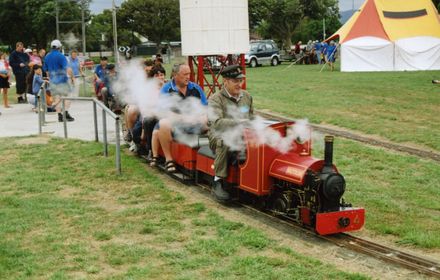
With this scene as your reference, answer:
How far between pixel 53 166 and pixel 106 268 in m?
4.87

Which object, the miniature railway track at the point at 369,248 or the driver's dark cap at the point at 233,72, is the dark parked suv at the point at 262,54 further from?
the miniature railway track at the point at 369,248

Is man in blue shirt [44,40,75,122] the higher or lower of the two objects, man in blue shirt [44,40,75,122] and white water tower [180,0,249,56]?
the lower

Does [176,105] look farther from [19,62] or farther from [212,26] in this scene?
[19,62]

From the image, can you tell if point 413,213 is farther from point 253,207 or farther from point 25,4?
point 25,4

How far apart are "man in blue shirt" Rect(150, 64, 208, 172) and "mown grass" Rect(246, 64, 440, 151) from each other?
15.9 feet

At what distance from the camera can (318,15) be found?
62.8m

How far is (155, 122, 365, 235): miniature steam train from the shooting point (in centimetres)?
590

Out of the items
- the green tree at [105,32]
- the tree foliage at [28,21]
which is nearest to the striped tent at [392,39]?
the tree foliage at [28,21]

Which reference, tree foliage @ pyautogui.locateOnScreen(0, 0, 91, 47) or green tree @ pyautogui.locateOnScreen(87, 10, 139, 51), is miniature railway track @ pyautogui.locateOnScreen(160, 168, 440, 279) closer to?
tree foliage @ pyautogui.locateOnScreen(0, 0, 91, 47)

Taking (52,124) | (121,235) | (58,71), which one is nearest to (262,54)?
(58,71)

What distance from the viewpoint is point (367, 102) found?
1738 cm

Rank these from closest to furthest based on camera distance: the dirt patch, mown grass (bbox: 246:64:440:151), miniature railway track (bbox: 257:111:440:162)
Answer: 1. miniature railway track (bbox: 257:111:440:162)
2. the dirt patch
3. mown grass (bbox: 246:64:440:151)

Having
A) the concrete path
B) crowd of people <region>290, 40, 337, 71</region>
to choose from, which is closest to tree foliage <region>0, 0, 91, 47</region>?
crowd of people <region>290, 40, 337, 71</region>

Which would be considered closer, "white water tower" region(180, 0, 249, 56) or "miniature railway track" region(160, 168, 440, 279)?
"miniature railway track" region(160, 168, 440, 279)
